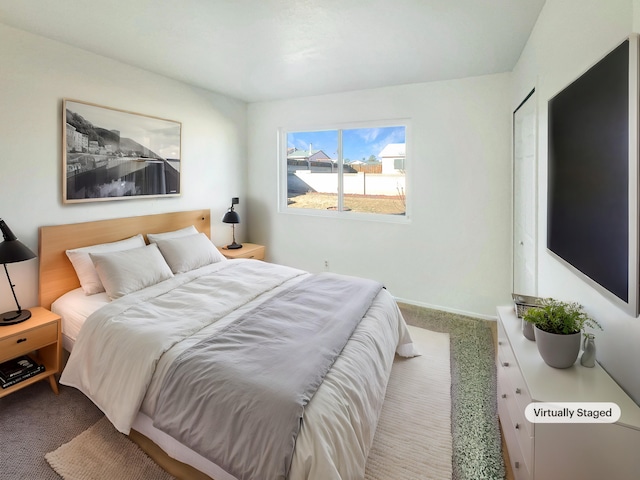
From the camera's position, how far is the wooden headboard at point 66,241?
2.62 metres

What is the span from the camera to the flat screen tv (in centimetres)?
103

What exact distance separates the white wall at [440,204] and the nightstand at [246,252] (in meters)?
0.66

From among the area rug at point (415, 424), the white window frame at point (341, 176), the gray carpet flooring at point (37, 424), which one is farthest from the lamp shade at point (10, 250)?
the white window frame at point (341, 176)

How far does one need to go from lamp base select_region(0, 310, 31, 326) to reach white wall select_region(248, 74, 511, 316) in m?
2.89

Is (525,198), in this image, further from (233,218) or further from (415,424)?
(233,218)

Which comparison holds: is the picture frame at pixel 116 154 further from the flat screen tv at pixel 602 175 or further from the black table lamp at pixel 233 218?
the flat screen tv at pixel 602 175

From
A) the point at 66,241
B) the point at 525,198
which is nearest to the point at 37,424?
the point at 66,241

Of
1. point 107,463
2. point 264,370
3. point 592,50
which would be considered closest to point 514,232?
point 592,50

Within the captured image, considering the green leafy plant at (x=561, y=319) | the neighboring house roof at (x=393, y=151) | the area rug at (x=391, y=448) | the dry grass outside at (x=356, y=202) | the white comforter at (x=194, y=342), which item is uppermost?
the neighboring house roof at (x=393, y=151)

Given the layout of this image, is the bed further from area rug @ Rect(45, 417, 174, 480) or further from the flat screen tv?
the flat screen tv

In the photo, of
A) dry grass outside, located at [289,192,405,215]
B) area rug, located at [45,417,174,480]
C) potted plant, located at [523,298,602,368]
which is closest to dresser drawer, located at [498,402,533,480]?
potted plant, located at [523,298,602,368]

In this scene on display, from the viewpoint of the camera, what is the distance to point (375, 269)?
4086mm

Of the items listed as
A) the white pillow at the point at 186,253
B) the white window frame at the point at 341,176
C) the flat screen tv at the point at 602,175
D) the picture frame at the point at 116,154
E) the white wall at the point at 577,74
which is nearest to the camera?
the flat screen tv at the point at 602,175

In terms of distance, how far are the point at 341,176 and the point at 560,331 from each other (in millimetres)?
3186
